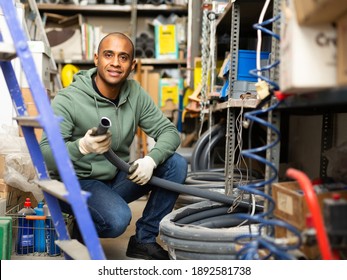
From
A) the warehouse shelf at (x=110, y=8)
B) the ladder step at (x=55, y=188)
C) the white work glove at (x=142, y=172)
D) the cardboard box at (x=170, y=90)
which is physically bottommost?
the white work glove at (x=142, y=172)

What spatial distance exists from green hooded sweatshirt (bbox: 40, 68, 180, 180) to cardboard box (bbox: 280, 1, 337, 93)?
1.14 metres

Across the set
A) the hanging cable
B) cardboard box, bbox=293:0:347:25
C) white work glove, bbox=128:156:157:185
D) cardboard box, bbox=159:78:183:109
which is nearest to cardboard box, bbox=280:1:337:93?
cardboard box, bbox=293:0:347:25

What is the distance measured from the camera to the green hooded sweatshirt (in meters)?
2.04

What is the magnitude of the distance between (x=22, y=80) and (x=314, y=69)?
8.32 feet

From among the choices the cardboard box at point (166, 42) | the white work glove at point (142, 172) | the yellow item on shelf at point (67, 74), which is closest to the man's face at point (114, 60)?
the white work glove at point (142, 172)

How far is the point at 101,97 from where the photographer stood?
84.4 inches

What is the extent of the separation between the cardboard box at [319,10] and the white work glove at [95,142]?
922 mm

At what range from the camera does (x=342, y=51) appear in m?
1.00

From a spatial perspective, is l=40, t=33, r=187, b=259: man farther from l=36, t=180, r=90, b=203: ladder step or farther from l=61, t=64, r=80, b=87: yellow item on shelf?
l=61, t=64, r=80, b=87: yellow item on shelf

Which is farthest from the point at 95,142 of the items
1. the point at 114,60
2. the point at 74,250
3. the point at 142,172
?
the point at 114,60

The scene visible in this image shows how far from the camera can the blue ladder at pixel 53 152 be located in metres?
1.29

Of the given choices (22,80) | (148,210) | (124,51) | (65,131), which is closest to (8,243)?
(65,131)

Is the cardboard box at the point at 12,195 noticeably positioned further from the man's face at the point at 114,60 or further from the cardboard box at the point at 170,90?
the cardboard box at the point at 170,90

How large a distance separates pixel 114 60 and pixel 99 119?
302 mm
